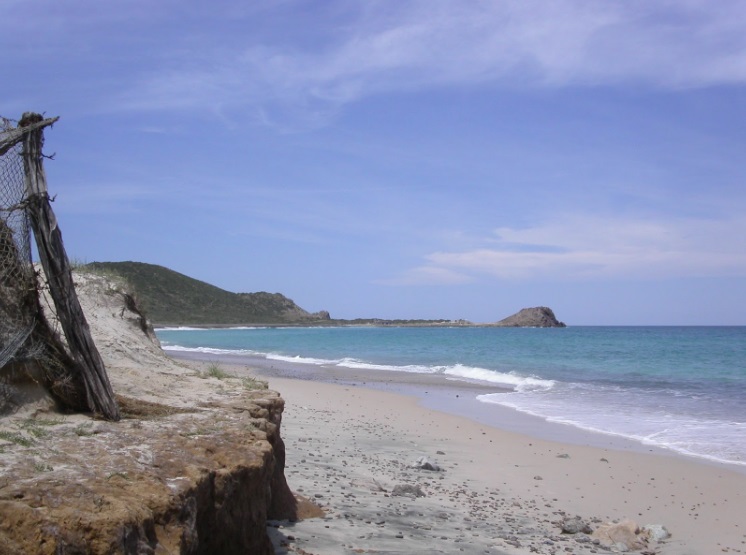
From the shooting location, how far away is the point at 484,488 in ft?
30.6

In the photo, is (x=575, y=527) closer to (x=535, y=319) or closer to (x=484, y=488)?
(x=484, y=488)

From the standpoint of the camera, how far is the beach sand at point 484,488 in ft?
22.2

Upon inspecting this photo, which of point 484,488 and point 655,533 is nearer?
point 655,533

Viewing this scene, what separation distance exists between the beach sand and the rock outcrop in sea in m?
120

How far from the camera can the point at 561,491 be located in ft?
31.3

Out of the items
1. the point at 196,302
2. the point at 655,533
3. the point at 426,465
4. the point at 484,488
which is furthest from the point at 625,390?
the point at 196,302

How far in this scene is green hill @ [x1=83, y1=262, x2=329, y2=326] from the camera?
8499 centimetres

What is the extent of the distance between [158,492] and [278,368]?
2714cm

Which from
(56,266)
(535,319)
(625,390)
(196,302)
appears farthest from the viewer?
(535,319)

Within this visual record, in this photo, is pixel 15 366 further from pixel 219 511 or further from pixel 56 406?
pixel 219 511

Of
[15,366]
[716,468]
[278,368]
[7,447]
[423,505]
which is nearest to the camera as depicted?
[7,447]

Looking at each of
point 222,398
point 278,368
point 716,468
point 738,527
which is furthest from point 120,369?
point 278,368

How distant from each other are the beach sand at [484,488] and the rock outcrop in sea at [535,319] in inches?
4738

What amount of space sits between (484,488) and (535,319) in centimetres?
12734
